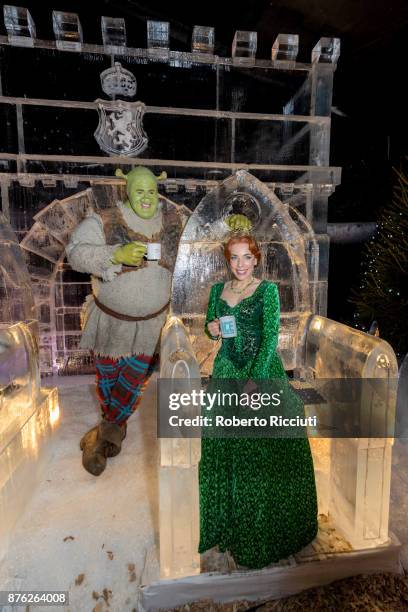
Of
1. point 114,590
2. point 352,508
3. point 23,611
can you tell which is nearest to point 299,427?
point 352,508

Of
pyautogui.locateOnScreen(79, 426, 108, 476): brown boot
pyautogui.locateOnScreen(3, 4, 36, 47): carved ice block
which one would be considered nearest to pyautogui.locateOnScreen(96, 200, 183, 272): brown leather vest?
pyautogui.locateOnScreen(79, 426, 108, 476): brown boot

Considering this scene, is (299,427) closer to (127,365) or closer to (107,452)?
(127,365)

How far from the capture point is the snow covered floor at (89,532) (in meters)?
1.52

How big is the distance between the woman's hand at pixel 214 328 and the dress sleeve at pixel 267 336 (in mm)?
235

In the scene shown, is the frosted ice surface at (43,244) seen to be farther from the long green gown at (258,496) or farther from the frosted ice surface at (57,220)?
the long green gown at (258,496)

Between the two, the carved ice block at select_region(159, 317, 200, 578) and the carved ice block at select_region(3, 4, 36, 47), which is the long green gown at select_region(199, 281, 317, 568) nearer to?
the carved ice block at select_region(159, 317, 200, 578)

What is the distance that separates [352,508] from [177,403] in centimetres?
98

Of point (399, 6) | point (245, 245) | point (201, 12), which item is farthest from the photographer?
point (201, 12)

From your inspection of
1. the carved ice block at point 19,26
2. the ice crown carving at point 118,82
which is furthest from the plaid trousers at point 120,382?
the carved ice block at point 19,26

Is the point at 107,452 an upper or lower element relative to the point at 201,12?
lower

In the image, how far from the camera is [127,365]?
7.67ft

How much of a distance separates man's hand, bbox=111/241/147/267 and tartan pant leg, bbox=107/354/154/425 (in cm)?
64

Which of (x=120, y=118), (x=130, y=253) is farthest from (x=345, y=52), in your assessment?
(x=130, y=253)

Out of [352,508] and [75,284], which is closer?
[352,508]
